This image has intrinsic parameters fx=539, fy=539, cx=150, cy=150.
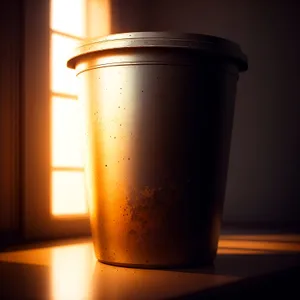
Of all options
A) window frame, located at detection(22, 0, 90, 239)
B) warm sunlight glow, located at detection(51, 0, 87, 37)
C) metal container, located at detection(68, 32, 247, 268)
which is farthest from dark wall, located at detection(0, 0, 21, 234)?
metal container, located at detection(68, 32, 247, 268)

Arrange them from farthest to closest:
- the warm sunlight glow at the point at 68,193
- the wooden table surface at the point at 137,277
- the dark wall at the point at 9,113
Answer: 1. the warm sunlight glow at the point at 68,193
2. the dark wall at the point at 9,113
3. the wooden table surface at the point at 137,277

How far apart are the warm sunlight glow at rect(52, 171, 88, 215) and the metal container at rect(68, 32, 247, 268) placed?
46cm

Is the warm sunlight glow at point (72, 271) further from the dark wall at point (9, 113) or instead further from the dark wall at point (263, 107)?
the dark wall at point (263, 107)

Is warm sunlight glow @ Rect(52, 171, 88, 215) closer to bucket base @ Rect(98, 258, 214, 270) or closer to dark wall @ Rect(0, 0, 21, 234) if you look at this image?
dark wall @ Rect(0, 0, 21, 234)

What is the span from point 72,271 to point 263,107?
0.97 m

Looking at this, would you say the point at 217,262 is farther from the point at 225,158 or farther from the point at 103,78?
the point at 103,78

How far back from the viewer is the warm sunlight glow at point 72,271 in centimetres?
66

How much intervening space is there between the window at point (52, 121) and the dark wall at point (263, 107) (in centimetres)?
28

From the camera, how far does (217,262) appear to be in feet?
2.89

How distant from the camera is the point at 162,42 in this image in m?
0.78

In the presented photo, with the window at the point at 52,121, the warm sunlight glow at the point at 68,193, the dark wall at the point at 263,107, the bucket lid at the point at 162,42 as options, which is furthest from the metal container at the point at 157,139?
the dark wall at the point at 263,107

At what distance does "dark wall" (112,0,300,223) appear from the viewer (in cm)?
158

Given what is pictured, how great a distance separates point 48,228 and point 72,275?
472 millimetres

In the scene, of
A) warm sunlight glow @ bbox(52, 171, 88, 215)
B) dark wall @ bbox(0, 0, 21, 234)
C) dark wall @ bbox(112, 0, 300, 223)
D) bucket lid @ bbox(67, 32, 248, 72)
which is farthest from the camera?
dark wall @ bbox(112, 0, 300, 223)
